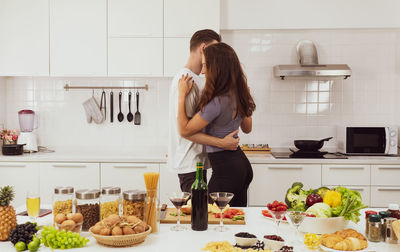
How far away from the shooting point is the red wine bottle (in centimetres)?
183

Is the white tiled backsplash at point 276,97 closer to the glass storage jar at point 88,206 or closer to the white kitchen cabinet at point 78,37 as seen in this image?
the white kitchen cabinet at point 78,37

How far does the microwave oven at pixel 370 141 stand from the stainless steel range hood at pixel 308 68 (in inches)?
22.0

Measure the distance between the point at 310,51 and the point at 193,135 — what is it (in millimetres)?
2220

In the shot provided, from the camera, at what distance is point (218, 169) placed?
2.50m

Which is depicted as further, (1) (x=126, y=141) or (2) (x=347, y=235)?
(1) (x=126, y=141)

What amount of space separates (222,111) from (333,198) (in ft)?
2.62

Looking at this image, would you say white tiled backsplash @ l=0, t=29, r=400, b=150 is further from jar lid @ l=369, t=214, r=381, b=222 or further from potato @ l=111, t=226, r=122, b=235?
potato @ l=111, t=226, r=122, b=235

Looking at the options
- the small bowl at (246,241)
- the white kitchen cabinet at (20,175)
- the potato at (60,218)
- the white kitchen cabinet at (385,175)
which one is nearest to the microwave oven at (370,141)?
the white kitchen cabinet at (385,175)

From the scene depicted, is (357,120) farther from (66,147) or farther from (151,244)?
(151,244)

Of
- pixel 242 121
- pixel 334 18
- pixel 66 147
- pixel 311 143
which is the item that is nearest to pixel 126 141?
pixel 66 147

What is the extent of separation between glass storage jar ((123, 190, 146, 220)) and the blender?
9.41ft

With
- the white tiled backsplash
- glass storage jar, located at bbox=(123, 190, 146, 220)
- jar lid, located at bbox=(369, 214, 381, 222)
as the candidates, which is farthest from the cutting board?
the white tiled backsplash

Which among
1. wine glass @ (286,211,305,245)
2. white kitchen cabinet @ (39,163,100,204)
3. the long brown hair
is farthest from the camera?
white kitchen cabinet @ (39,163,100,204)

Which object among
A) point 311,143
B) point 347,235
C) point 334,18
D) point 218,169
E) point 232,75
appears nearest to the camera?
point 347,235
